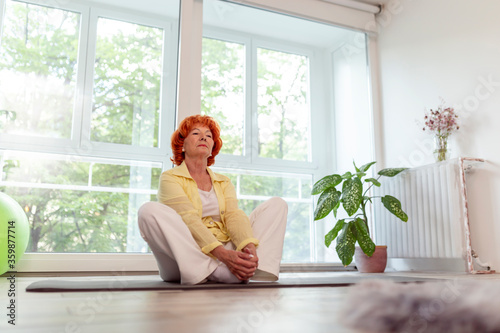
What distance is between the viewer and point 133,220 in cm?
352

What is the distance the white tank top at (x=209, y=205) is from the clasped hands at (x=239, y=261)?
0.31 meters

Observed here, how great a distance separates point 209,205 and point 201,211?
0.07 metres

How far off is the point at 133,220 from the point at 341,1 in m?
2.68

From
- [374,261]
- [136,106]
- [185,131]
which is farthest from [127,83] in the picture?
[374,261]

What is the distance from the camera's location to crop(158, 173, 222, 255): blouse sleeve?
1789 mm

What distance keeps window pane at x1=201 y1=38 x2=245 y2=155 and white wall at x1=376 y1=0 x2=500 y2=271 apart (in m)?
1.33

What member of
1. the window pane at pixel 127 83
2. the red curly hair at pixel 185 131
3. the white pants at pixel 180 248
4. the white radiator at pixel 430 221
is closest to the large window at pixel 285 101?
the window pane at pixel 127 83

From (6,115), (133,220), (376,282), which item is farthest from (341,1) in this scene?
(376,282)

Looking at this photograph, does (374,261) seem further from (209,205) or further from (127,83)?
(127,83)

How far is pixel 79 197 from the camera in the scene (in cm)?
349

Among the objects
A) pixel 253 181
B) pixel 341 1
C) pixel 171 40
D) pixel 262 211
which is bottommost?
pixel 262 211

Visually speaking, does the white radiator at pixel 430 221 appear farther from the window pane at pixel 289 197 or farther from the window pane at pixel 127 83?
the window pane at pixel 127 83

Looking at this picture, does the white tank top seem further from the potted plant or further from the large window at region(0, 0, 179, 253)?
the large window at region(0, 0, 179, 253)

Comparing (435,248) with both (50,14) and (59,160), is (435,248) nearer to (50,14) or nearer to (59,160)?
(59,160)
